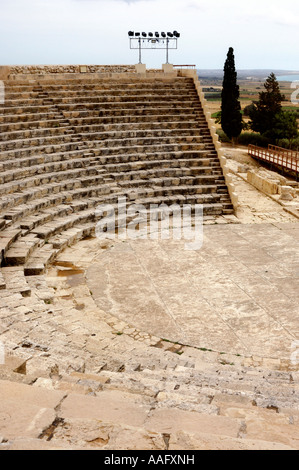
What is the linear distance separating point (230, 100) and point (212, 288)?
75.8 ft

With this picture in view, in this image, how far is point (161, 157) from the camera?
14180 mm

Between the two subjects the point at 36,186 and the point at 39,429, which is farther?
the point at 36,186

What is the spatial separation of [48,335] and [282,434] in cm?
357

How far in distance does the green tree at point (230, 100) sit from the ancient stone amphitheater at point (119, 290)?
12.2 m

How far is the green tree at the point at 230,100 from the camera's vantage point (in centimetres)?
2859

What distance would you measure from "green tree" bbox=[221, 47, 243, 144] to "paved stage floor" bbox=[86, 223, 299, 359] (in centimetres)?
1932

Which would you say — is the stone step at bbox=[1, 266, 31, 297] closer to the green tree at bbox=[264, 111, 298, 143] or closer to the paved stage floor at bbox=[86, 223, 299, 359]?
the paved stage floor at bbox=[86, 223, 299, 359]

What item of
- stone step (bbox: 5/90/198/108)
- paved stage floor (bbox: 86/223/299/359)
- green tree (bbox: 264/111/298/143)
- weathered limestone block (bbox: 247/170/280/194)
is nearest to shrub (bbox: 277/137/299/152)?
green tree (bbox: 264/111/298/143)

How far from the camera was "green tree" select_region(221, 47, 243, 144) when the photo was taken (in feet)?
93.8

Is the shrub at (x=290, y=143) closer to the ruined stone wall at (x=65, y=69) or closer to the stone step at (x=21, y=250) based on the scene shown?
the ruined stone wall at (x=65, y=69)

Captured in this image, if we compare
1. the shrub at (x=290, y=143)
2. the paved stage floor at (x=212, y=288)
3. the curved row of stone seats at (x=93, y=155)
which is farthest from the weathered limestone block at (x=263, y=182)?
the shrub at (x=290, y=143)

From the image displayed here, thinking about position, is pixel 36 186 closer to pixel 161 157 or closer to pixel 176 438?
pixel 161 157

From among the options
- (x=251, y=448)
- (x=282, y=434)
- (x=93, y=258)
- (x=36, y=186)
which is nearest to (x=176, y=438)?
(x=251, y=448)

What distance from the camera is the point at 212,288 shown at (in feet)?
27.6
